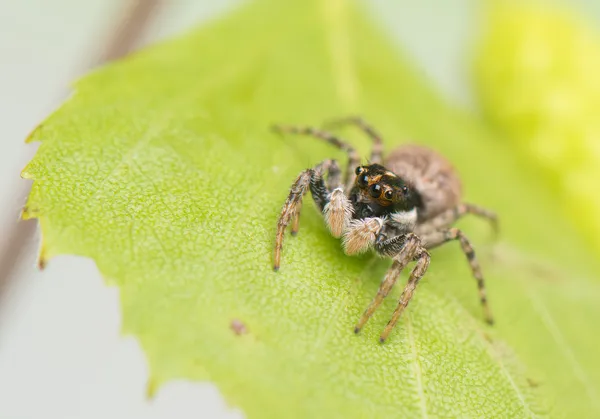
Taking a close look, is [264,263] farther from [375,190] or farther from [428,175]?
[428,175]

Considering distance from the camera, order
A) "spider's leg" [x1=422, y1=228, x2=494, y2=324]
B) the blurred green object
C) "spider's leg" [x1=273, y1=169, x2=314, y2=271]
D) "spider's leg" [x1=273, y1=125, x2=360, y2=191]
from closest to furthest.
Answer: "spider's leg" [x1=273, y1=169, x2=314, y2=271] < "spider's leg" [x1=422, y1=228, x2=494, y2=324] < "spider's leg" [x1=273, y1=125, x2=360, y2=191] < the blurred green object

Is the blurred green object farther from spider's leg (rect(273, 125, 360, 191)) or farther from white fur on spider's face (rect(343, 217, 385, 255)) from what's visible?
white fur on spider's face (rect(343, 217, 385, 255))

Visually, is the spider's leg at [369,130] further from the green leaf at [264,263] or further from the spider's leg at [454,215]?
the spider's leg at [454,215]

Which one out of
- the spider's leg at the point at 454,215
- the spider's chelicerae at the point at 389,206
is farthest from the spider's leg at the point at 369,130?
the spider's leg at the point at 454,215

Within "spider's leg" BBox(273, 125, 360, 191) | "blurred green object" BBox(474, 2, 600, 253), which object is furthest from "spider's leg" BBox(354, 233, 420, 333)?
"blurred green object" BBox(474, 2, 600, 253)

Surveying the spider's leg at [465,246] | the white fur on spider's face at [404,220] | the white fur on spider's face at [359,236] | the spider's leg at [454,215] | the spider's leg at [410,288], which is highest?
the white fur on spider's face at [359,236]

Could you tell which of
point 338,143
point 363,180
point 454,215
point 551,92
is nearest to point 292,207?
point 363,180
